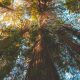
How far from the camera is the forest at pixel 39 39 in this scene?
6891mm

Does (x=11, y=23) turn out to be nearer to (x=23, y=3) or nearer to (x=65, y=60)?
(x=23, y=3)

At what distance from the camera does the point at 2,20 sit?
27.3ft

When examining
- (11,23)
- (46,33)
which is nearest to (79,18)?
(46,33)

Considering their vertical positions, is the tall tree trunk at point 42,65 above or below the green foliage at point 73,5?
below

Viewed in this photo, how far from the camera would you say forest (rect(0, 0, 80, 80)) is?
6.89 metres

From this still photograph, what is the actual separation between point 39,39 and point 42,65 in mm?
1155

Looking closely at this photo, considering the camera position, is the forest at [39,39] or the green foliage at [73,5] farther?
the green foliage at [73,5]

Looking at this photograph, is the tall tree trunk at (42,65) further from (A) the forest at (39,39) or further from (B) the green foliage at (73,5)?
(B) the green foliage at (73,5)

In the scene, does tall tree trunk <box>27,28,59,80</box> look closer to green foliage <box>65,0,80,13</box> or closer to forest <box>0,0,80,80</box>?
forest <box>0,0,80,80</box>

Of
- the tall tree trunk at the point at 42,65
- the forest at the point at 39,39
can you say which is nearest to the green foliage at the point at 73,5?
the forest at the point at 39,39

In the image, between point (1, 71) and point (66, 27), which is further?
point (66, 27)

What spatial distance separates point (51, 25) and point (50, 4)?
76 cm

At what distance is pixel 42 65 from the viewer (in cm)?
649

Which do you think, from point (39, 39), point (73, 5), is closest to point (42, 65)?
point (39, 39)
